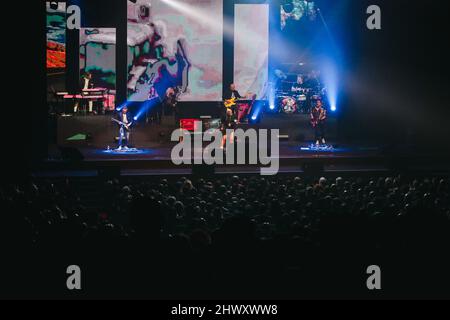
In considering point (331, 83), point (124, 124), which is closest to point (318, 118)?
point (331, 83)

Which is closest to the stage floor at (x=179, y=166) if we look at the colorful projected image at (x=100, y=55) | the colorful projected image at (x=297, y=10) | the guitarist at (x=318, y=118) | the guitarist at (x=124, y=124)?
the guitarist at (x=124, y=124)

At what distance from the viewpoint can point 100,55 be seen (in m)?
21.2

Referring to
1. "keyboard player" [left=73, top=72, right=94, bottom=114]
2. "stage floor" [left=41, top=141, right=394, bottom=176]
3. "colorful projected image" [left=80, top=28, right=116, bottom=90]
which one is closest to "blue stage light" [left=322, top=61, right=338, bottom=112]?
"stage floor" [left=41, top=141, right=394, bottom=176]

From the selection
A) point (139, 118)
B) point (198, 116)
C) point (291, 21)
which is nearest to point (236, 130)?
point (198, 116)

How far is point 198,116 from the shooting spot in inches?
814


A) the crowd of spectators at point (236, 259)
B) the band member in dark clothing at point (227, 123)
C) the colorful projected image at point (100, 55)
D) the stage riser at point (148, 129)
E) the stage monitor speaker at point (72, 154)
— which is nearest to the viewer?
the crowd of spectators at point (236, 259)

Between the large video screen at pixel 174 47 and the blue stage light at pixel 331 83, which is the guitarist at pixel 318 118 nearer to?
the blue stage light at pixel 331 83

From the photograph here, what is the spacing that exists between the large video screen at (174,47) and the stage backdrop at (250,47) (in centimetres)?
54

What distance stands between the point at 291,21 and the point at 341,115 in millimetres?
3984

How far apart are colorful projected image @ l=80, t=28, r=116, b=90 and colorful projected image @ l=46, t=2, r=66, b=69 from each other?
0.54m

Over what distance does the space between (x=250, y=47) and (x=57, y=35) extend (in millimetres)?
5599

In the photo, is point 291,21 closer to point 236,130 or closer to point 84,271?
point 236,130

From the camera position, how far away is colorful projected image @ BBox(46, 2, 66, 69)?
2075 cm

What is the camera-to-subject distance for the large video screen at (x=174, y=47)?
68.4 feet
